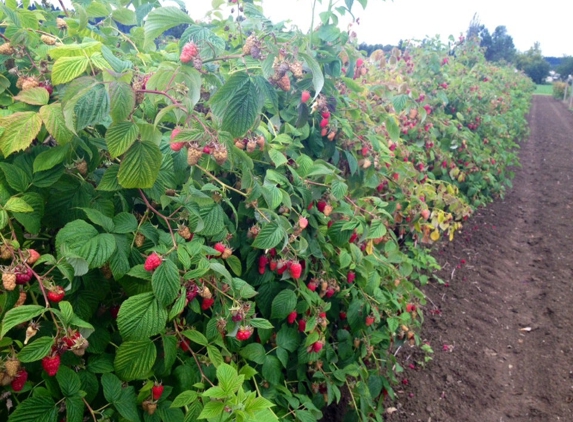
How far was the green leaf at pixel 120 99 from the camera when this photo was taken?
990 millimetres

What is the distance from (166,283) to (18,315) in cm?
30

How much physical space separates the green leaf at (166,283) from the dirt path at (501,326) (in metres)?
2.26

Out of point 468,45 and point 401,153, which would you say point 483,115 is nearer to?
point 468,45

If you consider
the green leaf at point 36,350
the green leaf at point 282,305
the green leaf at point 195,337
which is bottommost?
the green leaf at point 282,305

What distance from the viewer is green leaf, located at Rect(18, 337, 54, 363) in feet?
3.08

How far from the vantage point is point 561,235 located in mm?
5895

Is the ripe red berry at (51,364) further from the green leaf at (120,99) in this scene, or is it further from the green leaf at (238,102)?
the green leaf at (238,102)

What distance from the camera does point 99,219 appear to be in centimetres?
113

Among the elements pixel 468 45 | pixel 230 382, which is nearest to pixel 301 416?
pixel 230 382

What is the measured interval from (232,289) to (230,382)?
0.81 feet

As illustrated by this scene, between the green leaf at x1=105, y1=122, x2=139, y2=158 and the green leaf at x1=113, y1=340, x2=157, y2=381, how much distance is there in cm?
48

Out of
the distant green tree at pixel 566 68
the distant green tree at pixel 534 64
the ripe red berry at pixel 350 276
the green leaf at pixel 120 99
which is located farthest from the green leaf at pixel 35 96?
the distant green tree at pixel 566 68

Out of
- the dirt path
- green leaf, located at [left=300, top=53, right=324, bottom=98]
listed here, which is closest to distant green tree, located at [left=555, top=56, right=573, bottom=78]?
the dirt path

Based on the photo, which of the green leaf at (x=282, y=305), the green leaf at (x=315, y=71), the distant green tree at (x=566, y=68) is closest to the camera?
the green leaf at (x=315, y=71)
